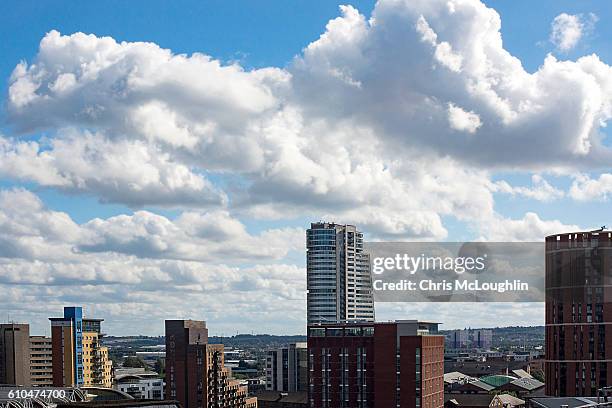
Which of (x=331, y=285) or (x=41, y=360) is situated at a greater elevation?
(x=331, y=285)

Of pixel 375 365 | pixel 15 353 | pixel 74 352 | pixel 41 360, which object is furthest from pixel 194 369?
pixel 41 360

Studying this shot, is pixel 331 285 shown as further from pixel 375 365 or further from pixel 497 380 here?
pixel 375 365

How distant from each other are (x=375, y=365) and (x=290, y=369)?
242 ft

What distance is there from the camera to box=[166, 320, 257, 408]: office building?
131000 mm

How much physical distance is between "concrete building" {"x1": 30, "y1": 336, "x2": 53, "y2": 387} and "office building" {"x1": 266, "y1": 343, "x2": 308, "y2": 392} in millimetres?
40631

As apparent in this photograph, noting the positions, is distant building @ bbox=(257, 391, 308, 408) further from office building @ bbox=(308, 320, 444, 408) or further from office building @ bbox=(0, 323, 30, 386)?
office building @ bbox=(0, 323, 30, 386)

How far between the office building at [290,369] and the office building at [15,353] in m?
44.6

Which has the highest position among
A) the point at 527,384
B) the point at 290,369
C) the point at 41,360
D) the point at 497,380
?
the point at 41,360

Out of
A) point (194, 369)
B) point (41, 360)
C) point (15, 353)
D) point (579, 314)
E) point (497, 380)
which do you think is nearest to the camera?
point (579, 314)

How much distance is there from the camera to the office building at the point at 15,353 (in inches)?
6309

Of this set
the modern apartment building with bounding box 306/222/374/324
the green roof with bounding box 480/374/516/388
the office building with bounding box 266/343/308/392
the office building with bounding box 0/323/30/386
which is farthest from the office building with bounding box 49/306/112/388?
the green roof with bounding box 480/374/516/388

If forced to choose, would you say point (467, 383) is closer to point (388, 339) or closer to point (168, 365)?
point (168, 365)

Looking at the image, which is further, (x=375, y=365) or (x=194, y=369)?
(x=194, y=369)

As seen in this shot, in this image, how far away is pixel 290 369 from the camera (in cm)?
17612
